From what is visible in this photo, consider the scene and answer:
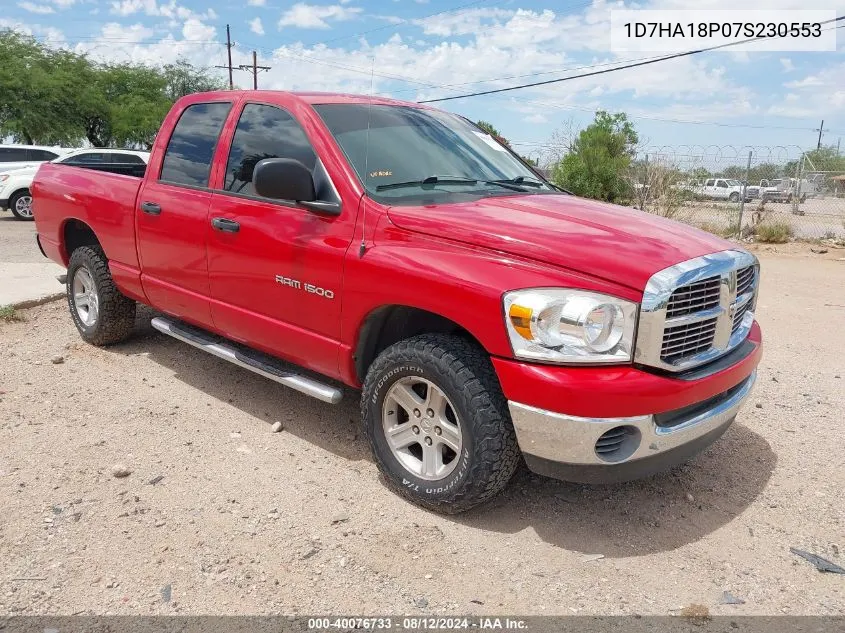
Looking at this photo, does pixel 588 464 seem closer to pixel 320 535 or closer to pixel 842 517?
pixel 320 535

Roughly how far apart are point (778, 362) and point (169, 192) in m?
4.92

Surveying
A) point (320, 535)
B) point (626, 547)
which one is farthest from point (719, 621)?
point (320, 535)

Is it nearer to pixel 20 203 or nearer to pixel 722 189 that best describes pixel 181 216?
pixel 20 203

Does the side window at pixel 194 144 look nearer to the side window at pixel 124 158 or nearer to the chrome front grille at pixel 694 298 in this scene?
the chrome front grille at pixel 694 298

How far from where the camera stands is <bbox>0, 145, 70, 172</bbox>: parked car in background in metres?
15.8

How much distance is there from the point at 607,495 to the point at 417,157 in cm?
206

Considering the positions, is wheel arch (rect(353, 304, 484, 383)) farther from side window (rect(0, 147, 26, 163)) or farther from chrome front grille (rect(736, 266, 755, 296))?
side window (rect(0, 147, 26, 163))

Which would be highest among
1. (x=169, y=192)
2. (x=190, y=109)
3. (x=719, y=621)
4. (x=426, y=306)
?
(x=190, y=109)

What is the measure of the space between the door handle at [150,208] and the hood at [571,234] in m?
1.98

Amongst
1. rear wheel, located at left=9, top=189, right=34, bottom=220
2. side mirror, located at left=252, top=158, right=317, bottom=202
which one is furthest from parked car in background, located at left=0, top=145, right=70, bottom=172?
side mirror, located at left=252, top=158, right=317, bottom=202

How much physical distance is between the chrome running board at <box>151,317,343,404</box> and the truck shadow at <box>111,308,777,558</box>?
13.3 inches

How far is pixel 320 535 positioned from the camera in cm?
304

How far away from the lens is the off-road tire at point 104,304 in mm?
5227

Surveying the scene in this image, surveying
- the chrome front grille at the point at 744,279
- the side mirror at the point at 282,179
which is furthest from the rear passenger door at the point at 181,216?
the chrome front grille at the point at 744,279
